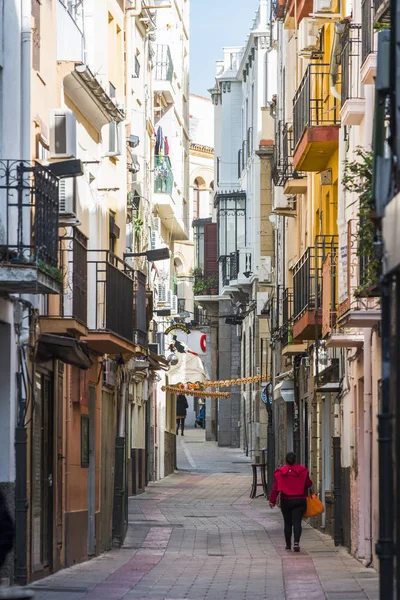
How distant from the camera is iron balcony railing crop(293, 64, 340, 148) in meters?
25.6

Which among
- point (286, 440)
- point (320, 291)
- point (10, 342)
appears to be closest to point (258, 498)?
point (286, 440)

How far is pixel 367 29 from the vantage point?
19016mm

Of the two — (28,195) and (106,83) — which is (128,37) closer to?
(106,83)

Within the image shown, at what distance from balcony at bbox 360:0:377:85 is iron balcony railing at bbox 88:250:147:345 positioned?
16.7 ft

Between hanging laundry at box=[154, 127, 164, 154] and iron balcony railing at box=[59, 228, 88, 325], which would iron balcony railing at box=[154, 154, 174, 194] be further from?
iron balcony railing at box=[59, 228, 88, 325]

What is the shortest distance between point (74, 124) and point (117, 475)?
6.95m

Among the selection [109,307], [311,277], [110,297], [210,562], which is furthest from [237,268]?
[210,562]

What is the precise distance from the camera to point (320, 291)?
25875 mm

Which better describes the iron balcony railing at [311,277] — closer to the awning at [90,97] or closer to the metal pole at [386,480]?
the awning at [90,97]

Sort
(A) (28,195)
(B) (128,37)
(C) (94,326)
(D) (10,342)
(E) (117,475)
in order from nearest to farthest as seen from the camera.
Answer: (A) (28,195), (D) (10,342), (C) (94,326), (E) (117,475), (B) (128,37)

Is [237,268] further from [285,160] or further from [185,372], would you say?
[285,160]

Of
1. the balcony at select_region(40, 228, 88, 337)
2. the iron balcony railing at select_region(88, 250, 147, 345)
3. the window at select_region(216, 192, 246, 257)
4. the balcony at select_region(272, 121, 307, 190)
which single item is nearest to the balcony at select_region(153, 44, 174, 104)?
the window at select_region(216, 192, 246, 257)

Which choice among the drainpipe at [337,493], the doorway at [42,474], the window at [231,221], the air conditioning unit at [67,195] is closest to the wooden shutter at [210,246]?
the window at [231,221]

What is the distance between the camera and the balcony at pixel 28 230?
15117 mm
